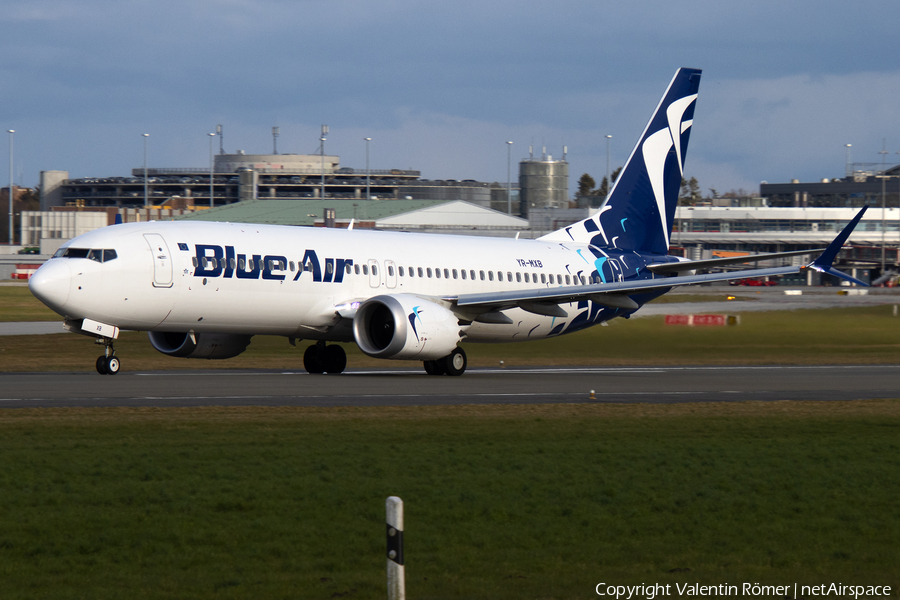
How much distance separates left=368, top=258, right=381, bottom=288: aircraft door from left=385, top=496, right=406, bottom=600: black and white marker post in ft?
77.1

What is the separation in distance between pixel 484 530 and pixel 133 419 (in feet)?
32.4

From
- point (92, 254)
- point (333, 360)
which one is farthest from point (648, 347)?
point (92, 254)

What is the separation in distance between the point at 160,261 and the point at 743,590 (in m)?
20.8

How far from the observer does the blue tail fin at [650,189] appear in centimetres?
3872

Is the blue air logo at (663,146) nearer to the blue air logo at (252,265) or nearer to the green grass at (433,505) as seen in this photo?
the blue air logo at (252,265)

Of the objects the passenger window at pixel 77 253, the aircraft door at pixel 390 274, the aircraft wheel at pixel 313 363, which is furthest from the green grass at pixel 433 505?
the aircraft wheel at pixel 313 363

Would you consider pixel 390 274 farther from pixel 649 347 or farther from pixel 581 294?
pixel 649 347

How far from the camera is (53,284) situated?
26078 mm

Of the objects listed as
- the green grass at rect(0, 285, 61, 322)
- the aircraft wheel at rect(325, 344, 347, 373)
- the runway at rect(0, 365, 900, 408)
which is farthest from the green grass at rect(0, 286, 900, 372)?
the green grass at rect(0, 285, 61, 322)

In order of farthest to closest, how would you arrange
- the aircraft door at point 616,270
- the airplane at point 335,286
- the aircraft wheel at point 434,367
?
1. the aircraft door at point 616,270
2. the aircraft wheel at point 434,367
3. the airplane at point 335,286

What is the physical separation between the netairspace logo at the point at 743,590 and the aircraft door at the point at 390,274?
22.4 meters

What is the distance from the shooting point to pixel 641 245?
128 feet

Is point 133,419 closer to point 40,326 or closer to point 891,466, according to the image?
point 891,466

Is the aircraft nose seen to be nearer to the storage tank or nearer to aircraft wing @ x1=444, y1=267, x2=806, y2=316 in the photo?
aircraft wing @ x1=444, y1=267, x2=806, y2=316
